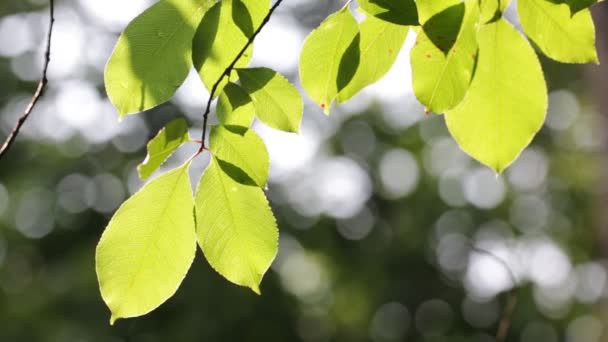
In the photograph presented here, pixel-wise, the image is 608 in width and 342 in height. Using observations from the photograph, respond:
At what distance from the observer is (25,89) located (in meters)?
9.20

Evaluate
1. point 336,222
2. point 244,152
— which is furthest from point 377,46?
point 336,222

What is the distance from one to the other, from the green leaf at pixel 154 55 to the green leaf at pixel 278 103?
6cm

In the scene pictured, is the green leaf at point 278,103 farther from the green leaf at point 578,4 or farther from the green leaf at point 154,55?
the green leaf at point 578,4

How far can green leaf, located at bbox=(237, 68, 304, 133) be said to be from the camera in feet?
2.52

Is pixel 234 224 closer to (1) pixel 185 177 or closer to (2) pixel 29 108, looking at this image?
(1) pixel 185 177

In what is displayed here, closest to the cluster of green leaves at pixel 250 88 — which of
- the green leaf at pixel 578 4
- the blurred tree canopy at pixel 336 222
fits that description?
the green leaf at pixel 578 4

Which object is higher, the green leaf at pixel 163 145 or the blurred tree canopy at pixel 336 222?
the green leaf at pixel 163 145

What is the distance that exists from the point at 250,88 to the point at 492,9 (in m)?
0.21

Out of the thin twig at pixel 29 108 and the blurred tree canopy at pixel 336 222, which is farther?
the blurred tree canopy at pixel 336 222

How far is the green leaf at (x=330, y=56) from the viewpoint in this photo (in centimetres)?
75

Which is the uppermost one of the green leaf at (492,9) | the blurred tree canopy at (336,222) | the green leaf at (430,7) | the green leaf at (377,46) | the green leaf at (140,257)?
the green leaf at (430,7)

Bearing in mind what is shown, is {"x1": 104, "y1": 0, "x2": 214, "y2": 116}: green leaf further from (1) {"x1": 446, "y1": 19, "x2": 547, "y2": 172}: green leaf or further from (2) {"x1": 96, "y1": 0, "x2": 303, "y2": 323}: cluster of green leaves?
(1) {"x1": 446, "y1": 19, "x2": 547, "y2": 172}: green leaf

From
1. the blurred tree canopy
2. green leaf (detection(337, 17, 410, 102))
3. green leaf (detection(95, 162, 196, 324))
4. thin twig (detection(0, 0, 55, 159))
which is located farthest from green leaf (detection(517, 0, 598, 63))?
the blurred tree canopy

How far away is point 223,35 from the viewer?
743mm
